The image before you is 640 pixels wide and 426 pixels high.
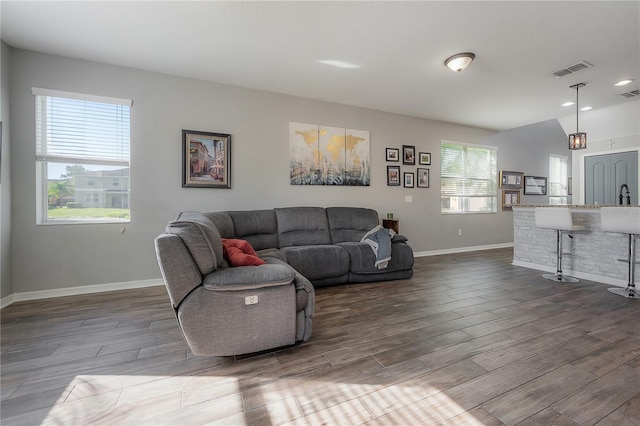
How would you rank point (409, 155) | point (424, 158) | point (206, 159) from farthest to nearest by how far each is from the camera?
1. point (424, 158)
2. point (409, 155)
3. point (206, 159)

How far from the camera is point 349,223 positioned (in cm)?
425

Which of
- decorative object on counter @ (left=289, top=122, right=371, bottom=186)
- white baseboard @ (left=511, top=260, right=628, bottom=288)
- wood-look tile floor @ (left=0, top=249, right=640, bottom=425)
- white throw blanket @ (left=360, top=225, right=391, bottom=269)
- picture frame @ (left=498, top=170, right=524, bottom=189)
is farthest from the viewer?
picture frame @ (left=498, top=170, right=524, bottom=189)

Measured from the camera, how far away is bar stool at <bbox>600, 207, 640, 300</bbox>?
2.94 m

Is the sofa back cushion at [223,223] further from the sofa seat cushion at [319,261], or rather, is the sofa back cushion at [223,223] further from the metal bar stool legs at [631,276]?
the metal bar stool legs at [631,276]

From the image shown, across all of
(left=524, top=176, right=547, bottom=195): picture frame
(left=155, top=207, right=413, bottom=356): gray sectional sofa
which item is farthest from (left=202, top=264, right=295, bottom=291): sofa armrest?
(left=524, top=176, right=547, bottom=195): picture frame

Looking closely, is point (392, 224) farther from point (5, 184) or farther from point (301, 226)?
point (5, 184)

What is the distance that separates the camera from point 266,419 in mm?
1312

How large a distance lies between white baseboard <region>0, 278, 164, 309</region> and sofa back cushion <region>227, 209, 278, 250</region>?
126 centimetres

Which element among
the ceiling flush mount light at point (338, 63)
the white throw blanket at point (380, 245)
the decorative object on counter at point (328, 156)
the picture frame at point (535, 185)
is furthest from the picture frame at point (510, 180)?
the ceiling flush mount light at point (338, 63)

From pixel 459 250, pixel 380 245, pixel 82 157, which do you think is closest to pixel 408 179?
pixel 459 250

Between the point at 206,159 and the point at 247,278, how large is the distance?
251 centimetres

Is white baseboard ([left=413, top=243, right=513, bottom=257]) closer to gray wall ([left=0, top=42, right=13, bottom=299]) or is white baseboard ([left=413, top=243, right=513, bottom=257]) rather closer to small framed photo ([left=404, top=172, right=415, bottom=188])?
small framed photo ([left=404, top=172, right=415, bottom=188])

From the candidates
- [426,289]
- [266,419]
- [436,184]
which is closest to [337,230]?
[426,289]

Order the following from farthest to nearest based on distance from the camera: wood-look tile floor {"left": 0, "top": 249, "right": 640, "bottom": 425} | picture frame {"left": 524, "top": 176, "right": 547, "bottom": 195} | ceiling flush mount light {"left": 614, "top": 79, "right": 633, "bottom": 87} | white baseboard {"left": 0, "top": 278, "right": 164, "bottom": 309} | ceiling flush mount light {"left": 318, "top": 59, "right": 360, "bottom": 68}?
1. picture frame {"left": 524, "top": 176, "right": 547, "bottom": 195}
2. ceiling flush mount light {"left": 614, "top": 79, "right": 633, "bottom": 87}
3. ceiling flush mount light {"left": 318, "top": 59, "right": 360, "bottom": 68}
4. white baseboard {"left": 0, "top": 278, "right": 164, "bottom": 309}
5. wood-look tile floor {"left": 0, "top": 249, "right": 640, "bottom": 425}
